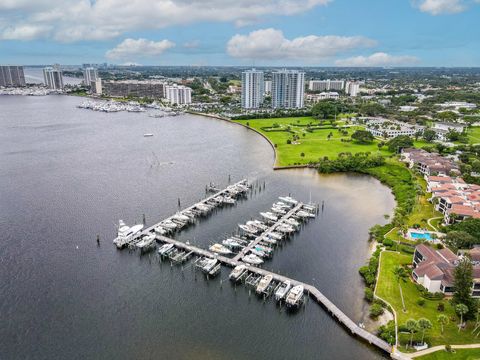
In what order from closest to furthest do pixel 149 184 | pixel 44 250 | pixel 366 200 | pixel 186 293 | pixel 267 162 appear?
pixel 186 293 < pixel 44 250 < pixel 366 200 < pixel 149 184 < pixel 267 162

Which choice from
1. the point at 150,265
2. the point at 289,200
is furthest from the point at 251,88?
the point at 150,265

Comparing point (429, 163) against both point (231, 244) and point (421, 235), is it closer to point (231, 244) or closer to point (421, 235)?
point (421, 235)

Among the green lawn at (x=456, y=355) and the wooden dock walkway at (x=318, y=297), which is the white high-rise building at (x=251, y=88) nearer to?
the wooden dock walkway at (x=318, y=297)

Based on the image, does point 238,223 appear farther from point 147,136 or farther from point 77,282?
point 147,136

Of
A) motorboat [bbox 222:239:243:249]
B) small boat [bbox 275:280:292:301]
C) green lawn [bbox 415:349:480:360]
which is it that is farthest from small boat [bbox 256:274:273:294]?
green lawn [bbox 415:349:480:360]

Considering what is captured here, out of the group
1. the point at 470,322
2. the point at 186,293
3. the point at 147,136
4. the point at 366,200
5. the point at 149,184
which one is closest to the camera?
the point at 470,322

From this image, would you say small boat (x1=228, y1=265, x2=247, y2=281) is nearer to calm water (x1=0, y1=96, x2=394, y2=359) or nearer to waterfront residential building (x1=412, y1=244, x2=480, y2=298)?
calm water (x1=0, y1=96, x2=394, y2=359)

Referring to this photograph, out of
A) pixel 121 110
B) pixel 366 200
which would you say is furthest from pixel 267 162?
pixel 121 110
